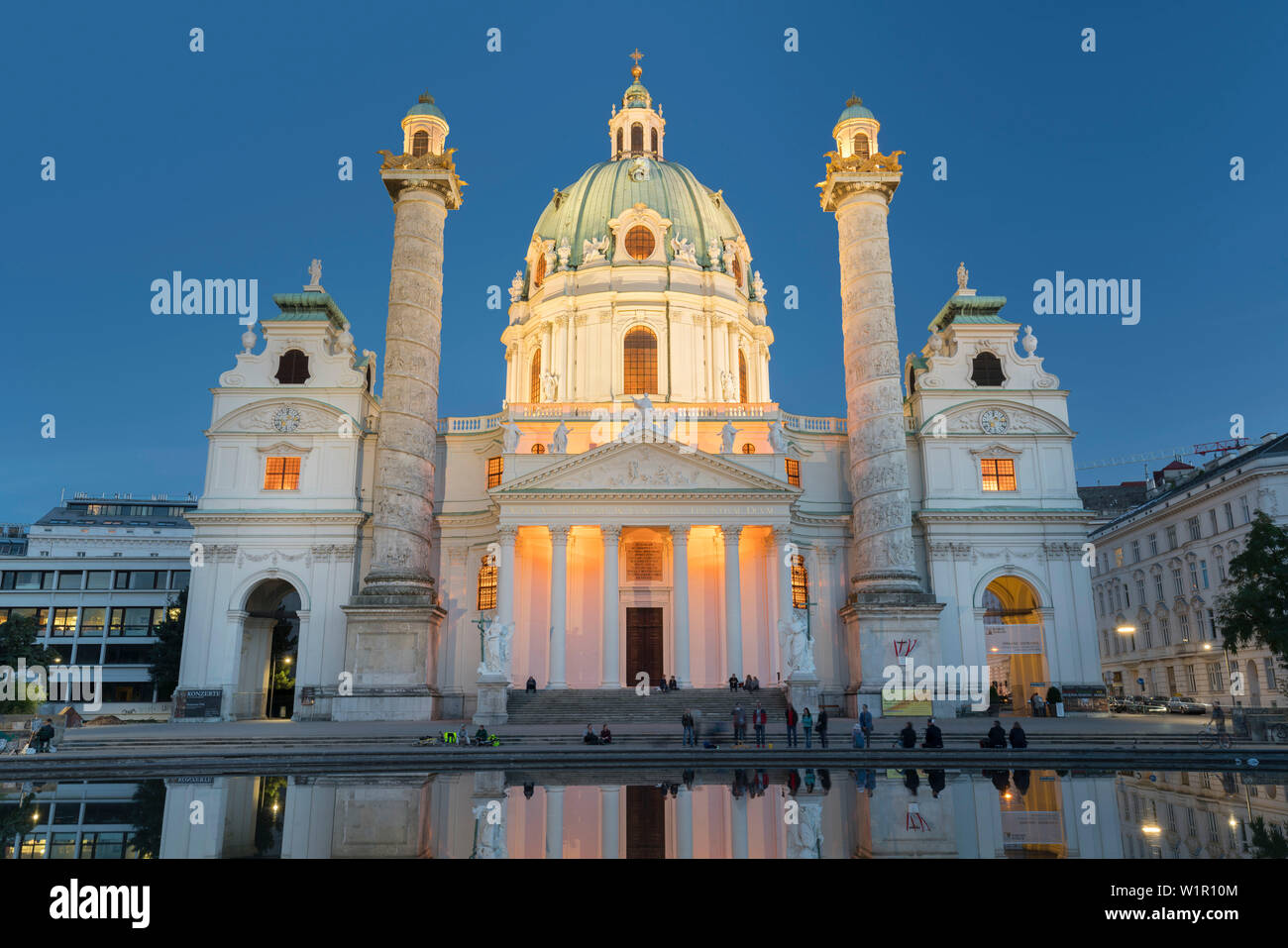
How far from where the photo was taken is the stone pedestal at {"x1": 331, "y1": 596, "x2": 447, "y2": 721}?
3538cm

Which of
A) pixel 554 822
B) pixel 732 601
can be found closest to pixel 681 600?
pixel 732 601

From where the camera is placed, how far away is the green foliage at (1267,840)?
9.84 m

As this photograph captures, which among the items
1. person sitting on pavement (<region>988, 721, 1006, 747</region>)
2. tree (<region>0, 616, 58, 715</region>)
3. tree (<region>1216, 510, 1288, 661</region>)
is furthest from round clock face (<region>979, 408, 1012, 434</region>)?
tree (<region>0, 616, 58, 715</region>)

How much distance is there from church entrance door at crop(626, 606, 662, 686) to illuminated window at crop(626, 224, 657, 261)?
20.9 m

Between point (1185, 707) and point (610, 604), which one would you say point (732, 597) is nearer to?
point (610, 604)

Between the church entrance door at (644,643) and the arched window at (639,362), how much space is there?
13133 millimetres

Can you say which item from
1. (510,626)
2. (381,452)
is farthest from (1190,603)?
(381,452)

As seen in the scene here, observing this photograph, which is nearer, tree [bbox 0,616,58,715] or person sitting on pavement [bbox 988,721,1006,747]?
person sitting on pavement [bbox 988,721,1006,747]

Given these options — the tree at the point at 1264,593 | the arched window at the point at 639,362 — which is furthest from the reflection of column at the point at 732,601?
the tree at the point at 1264,593

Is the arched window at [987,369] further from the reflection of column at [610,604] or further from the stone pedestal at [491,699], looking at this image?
the stone pedestal at [491,699]

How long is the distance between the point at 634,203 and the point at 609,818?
43906 mm

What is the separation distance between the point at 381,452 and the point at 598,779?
2393 centimetres

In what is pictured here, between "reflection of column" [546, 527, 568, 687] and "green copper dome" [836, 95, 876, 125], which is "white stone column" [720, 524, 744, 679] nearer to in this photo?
"reflection of column" [546, 527, 568, 687]
